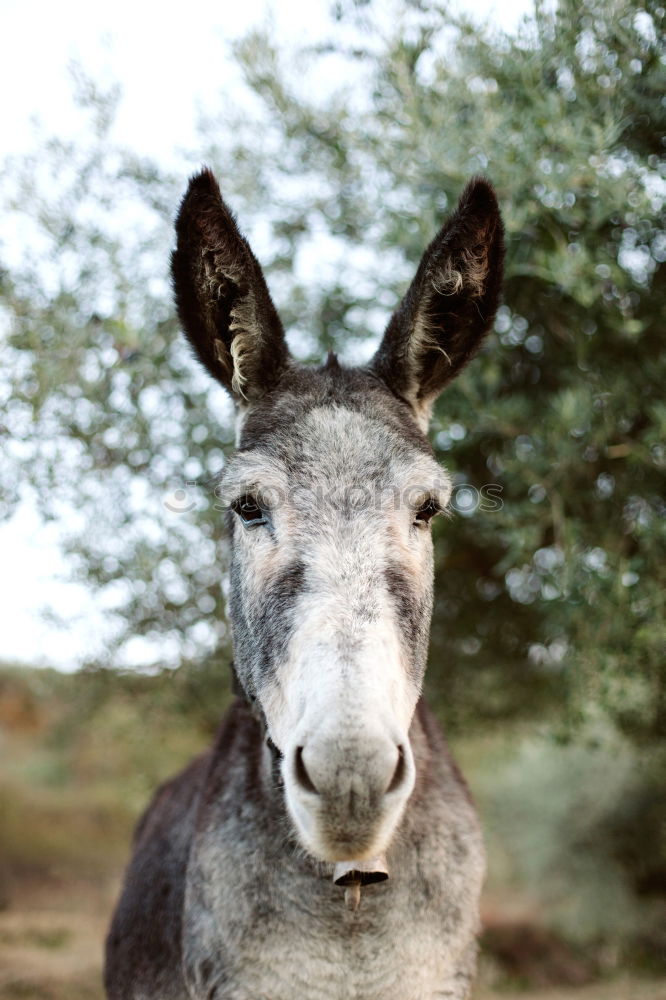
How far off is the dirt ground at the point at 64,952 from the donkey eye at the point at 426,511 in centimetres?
692

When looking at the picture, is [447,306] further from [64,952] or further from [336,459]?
[64,952]

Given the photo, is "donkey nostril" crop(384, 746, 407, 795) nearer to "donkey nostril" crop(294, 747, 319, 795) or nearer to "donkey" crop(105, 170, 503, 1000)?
"donkey" crop(105, 170, 503, 1000)

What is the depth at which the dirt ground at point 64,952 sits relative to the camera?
7.53 m

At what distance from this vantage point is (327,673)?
2.00m

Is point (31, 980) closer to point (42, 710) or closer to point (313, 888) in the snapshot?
point (313, 888)

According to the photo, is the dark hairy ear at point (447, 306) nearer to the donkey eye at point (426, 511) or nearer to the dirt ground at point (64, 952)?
the donkey eye at point (426, 511)

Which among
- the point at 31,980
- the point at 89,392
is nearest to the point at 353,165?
the point at 89,392

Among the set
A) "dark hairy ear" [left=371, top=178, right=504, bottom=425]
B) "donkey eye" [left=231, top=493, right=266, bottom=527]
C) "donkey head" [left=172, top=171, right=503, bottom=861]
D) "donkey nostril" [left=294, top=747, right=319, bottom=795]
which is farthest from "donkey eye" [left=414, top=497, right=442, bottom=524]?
"donkey nostril" [left=294, top=747, right=319, bottom=795]

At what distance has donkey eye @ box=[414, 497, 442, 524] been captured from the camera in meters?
2.74

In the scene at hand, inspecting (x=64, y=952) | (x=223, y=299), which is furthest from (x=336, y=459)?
(x=64, y=952)

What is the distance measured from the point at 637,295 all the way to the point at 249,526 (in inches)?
140

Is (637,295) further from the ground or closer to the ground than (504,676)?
further from the ground

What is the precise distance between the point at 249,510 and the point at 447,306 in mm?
1255

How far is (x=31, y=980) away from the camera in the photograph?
7.58m
